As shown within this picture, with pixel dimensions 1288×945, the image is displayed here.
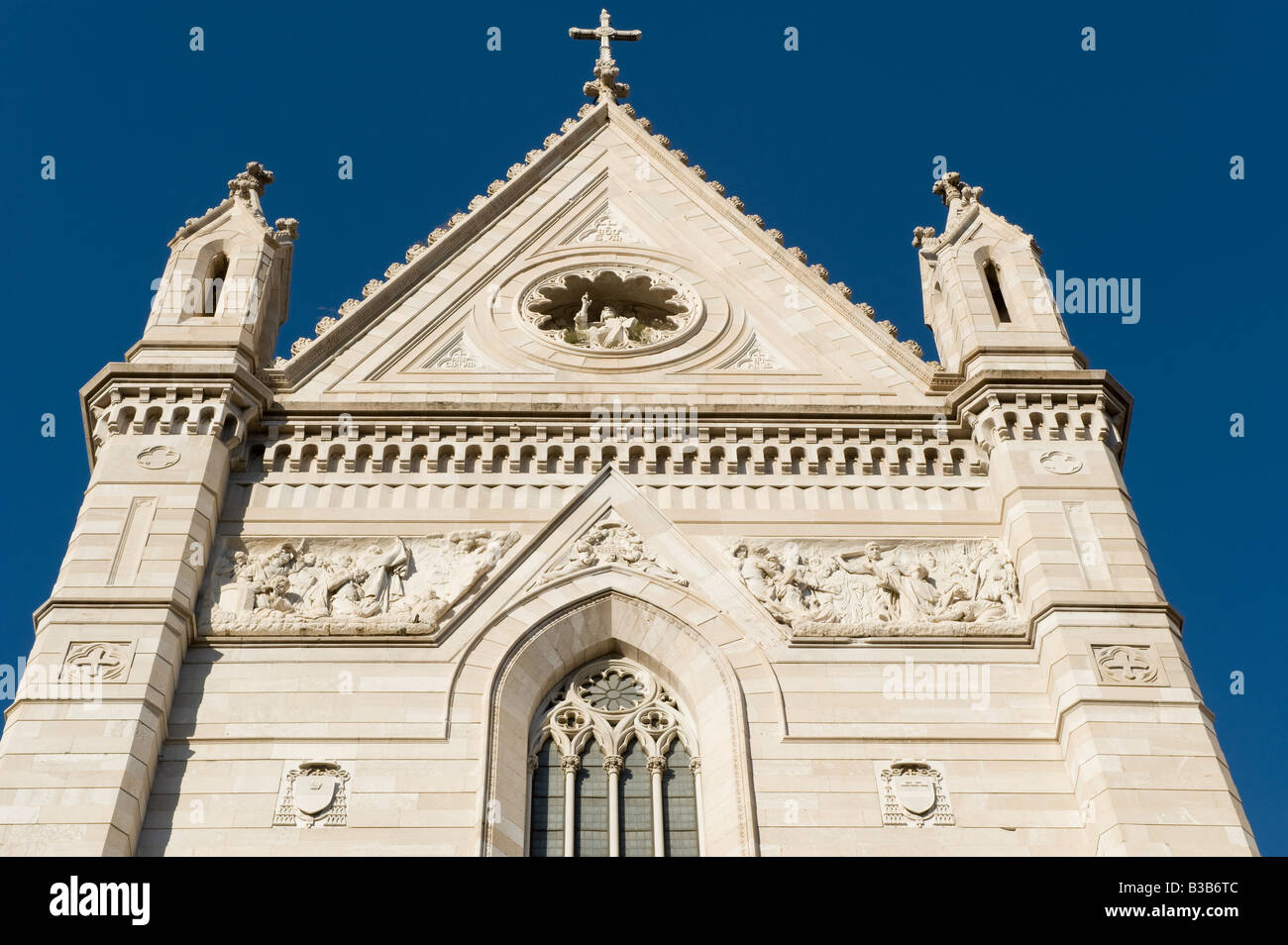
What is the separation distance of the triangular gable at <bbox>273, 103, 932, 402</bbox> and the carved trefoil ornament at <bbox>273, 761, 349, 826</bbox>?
6327 millimetres

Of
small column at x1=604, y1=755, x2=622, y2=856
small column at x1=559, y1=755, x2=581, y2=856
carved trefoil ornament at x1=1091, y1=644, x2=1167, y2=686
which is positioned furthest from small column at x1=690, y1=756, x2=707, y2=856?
carved trefoil ornament at x1=1091, y1=644, x2=1167, y2=686

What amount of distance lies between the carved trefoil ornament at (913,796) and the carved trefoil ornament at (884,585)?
6.16ft

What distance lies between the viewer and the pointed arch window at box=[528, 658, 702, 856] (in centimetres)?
1650

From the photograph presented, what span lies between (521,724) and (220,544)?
13.6ft

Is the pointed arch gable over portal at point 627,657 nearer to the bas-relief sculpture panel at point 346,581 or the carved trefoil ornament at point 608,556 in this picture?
the carved trefoil ornament at point 608,556

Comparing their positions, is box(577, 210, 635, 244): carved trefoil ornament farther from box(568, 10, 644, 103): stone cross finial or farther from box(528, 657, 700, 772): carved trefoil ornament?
box(528, 657, 700, 772): carved trefoil ornament

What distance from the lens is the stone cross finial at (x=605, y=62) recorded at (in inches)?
1121

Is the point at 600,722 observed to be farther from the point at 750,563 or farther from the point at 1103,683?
the point at 1103,683

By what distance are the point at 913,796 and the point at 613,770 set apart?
10.0 feet

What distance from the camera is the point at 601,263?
24547 mm

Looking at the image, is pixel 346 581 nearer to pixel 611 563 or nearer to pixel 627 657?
pixel 611 563
